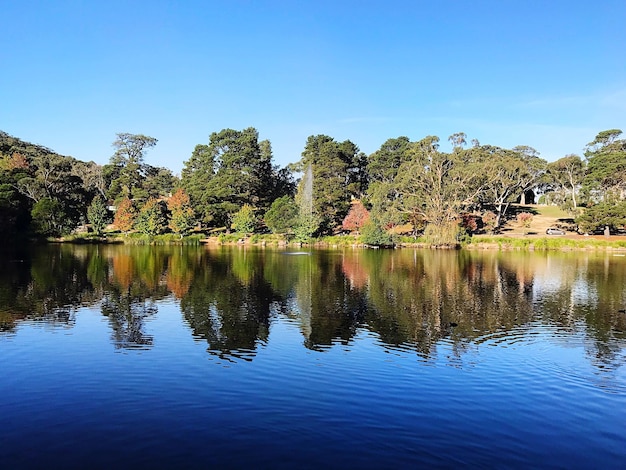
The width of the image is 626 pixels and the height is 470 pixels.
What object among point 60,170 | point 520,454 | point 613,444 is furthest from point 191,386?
point 60,170

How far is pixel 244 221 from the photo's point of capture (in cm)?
6756

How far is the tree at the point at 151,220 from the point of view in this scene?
66.8 metres

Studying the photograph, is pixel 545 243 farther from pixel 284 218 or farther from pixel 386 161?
pixel 284 218

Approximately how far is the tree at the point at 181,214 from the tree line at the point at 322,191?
142 mm

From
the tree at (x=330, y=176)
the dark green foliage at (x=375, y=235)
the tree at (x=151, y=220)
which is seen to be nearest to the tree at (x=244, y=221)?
the tree at (x=330, y=176)

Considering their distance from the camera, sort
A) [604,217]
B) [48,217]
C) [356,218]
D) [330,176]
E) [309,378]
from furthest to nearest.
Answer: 1. [330,176]
2. [356,218]
3. [604,217]
4. [48,217]
5. [309,378]

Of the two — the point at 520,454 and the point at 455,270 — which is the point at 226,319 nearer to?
the point at 520,454

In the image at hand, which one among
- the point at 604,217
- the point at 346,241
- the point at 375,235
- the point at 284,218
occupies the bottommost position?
the point at 346,241

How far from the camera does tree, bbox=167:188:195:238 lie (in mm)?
66875

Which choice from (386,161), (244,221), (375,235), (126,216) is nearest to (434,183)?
(375,235)

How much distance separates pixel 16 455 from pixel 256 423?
3.99 m

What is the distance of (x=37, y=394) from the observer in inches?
417

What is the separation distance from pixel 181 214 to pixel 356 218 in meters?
24.5

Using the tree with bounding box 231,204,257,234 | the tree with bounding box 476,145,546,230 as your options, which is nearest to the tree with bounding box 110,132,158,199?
the tree with bounding box 231,204,257,234
